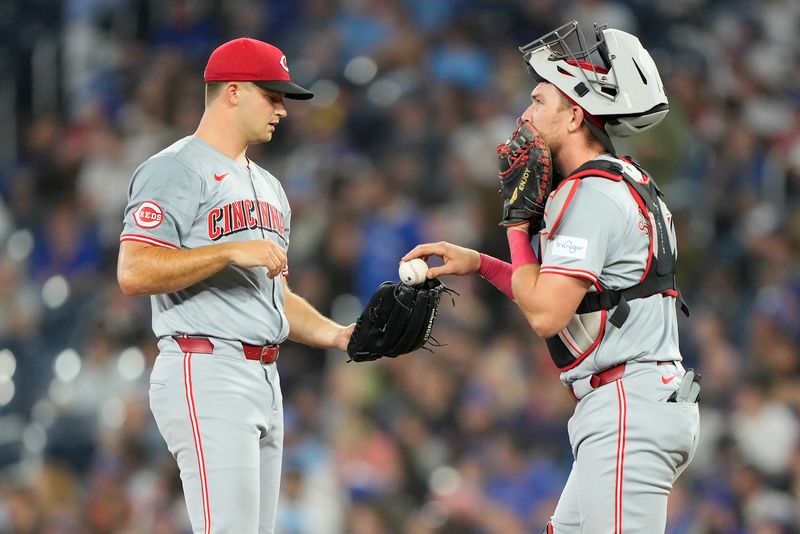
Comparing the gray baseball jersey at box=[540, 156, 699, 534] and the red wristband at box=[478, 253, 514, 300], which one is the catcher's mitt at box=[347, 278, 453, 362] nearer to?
the red wristband at box=[478, 253, 514, 300]

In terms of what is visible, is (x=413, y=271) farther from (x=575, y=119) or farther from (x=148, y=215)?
(x=148, y=215)

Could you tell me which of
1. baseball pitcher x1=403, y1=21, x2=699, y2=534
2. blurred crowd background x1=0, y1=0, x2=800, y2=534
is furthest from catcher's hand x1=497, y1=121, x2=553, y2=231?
blurred crowd background x1=0, y1=0, x2=800, y2=534

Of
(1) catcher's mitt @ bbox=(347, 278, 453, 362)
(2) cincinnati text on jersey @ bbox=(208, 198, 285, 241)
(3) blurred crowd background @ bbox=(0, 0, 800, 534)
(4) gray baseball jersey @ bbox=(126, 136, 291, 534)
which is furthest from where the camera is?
(3) blurred crowd background @ bbox=(0, 0, 800, 534)

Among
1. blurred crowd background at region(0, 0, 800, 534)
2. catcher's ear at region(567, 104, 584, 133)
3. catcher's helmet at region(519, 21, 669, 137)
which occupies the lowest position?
blurred crowd background at region(0, 0, 800, 534)

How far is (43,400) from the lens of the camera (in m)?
8.76

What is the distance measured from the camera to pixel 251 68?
409 centimetres

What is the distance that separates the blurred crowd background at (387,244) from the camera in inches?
291

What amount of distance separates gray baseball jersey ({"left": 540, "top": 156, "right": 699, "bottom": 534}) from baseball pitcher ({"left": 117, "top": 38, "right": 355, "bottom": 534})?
955mm

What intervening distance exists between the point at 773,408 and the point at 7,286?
5.77 m

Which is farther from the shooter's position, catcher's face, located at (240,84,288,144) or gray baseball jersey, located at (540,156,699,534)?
catcher's face, located at (240,84,288,144)

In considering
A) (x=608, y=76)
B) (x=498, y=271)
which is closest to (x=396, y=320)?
(x=498, y=271)

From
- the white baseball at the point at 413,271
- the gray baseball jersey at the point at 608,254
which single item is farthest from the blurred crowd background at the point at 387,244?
the gray baseball jersey at the point at 608,254

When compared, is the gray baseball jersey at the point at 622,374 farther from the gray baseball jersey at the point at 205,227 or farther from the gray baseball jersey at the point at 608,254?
the gray baseball jersey at the point at 205,227

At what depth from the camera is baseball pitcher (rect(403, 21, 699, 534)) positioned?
3.63 m
